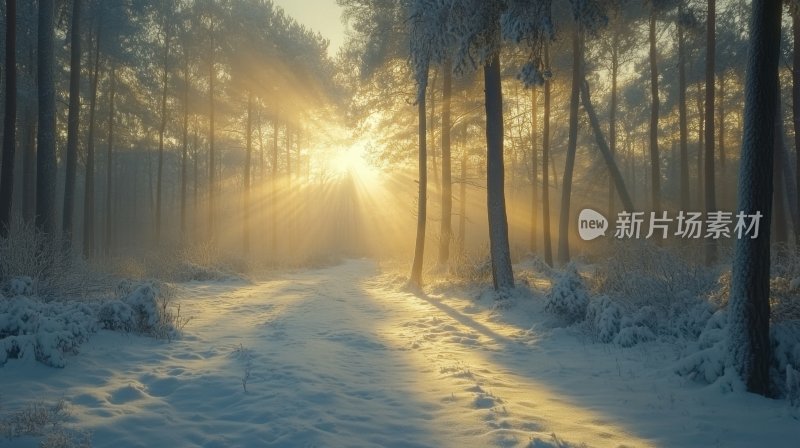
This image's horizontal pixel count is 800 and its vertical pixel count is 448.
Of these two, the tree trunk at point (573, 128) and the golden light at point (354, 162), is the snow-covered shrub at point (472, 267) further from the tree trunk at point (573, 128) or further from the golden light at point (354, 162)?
the golden light at point (354, 162)

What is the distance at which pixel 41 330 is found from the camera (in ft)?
15.2

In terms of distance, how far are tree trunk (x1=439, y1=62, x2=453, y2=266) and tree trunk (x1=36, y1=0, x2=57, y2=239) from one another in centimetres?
1083

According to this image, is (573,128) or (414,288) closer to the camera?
(414,288)

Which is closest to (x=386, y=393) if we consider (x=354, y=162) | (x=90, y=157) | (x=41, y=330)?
(x=41, y=330)

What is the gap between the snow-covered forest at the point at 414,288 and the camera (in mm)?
3709

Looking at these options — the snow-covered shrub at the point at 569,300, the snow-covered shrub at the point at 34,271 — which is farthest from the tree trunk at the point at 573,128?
the snow-covered shrub at the point at 34,271

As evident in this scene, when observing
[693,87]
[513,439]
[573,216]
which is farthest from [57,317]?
[573,216]

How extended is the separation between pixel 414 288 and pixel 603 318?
736 cm

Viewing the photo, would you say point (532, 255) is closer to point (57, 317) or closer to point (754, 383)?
point (754, 383)

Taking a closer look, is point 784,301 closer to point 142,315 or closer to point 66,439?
point 66,439

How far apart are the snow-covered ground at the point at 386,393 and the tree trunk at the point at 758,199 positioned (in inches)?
16.2

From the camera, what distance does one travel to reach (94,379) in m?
4.36

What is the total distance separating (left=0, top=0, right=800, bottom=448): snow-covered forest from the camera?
3709mm

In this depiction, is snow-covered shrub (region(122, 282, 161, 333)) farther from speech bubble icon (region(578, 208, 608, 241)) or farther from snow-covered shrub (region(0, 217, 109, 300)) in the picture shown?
speech bubble icon (region(578, 208, 608, 241))
